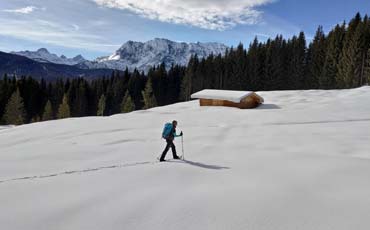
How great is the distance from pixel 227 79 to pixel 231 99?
53585 millimetres

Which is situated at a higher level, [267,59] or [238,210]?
[267,59]

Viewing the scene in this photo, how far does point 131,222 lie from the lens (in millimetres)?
6148

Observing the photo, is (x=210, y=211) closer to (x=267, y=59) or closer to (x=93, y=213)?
(x=93, y=213)

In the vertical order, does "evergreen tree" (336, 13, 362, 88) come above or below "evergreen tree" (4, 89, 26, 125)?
above

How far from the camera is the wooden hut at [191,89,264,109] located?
126 feet

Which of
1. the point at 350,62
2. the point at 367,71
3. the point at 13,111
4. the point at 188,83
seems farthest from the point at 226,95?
the point at 188,83

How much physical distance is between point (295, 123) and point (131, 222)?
20.7 m

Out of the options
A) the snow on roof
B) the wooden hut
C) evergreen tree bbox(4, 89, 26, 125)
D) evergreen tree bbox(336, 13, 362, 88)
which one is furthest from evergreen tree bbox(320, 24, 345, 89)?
evergreen tree bbox(4, 89, 26, 125)

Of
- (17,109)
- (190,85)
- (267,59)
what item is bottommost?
(17,109)

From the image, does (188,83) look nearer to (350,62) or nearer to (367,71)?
(350,62)

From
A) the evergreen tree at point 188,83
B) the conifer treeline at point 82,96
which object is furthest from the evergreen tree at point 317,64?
the conifer treeline at point 82,96

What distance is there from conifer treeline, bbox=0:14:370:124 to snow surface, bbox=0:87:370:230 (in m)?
56.1

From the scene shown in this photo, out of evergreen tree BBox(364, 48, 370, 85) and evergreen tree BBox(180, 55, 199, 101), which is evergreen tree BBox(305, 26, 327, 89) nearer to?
evergreen tree BBox(364, 48, 370, 85)

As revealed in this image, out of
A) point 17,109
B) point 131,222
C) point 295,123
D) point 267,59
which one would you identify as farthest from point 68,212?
point 267,59
